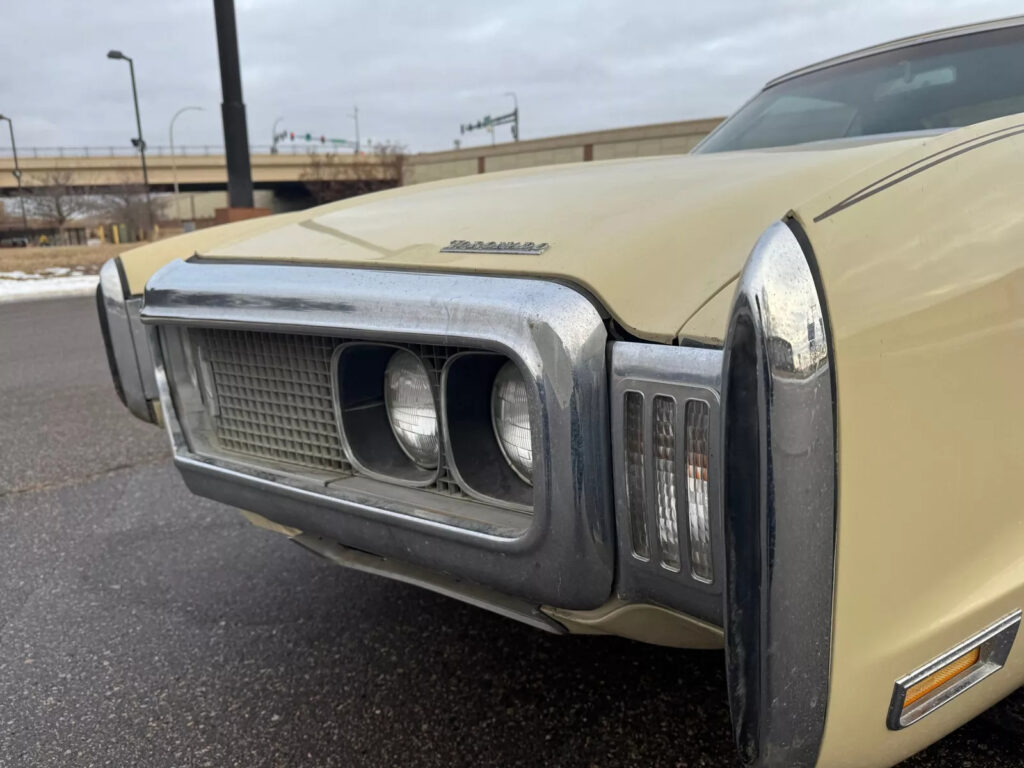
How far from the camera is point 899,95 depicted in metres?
2.48

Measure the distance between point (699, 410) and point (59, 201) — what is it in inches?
1829

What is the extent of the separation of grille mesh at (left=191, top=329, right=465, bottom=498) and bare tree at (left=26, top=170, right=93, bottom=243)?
4503cm

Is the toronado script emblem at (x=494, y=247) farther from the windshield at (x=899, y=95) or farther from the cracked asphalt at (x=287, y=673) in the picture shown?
the windshield at (x=899, y=95)

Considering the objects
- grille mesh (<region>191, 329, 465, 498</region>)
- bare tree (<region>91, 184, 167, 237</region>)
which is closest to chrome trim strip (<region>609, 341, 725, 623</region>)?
grille mesh (<region>191, 329, 465, 498</region>)

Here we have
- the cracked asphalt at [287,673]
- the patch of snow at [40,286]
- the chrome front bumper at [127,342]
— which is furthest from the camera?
the patch of snow at [40,286]

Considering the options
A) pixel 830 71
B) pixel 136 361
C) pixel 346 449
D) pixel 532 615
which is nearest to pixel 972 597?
pixel 532 615

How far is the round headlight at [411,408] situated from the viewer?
1627mm

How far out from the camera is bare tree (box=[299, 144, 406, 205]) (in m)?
39.4

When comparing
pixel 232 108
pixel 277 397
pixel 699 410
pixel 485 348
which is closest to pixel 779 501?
pixel 699 410

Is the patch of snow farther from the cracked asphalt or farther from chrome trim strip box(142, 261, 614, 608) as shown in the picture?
chrome trim strip box(142, 261, 614, 608)

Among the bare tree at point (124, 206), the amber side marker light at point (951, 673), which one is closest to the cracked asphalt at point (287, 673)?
the amber side marker light at point (951, 673)

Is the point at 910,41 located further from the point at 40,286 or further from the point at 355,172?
the point at 355,172

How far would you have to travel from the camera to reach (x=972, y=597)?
44.3 inches

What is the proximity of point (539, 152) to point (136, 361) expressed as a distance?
98.0ft
